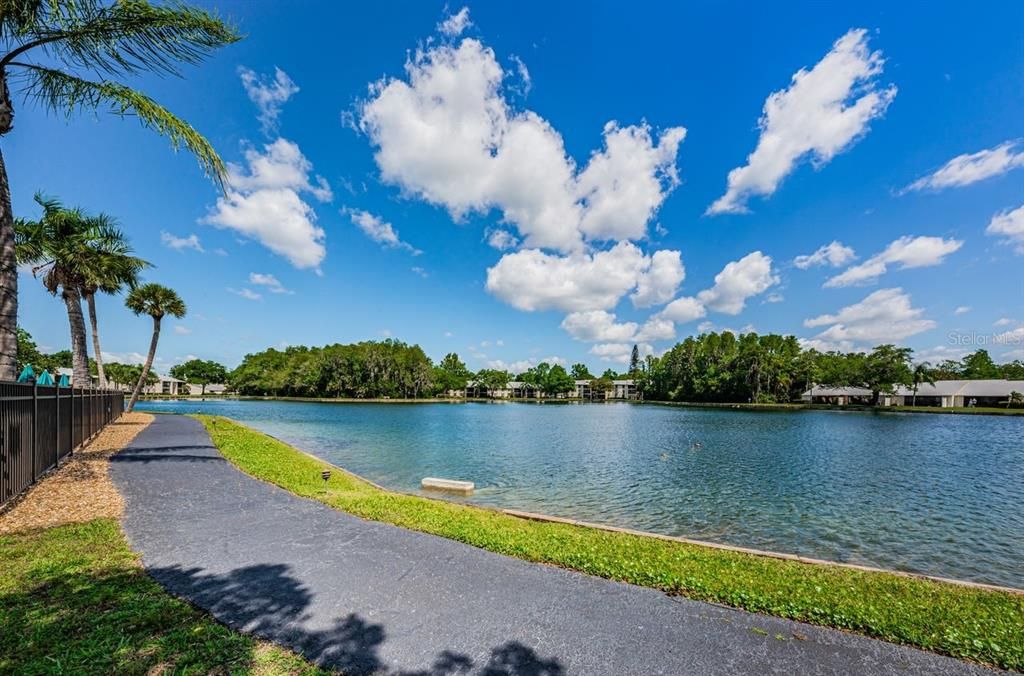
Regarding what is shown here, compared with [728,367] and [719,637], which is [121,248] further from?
[728,367]

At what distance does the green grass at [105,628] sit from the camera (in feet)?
10.1

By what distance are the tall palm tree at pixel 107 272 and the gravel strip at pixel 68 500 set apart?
1413 centimetres

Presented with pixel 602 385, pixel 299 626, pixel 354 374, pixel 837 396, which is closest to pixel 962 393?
pixel 837 396

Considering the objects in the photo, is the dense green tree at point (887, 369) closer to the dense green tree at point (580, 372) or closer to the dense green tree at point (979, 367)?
the dense green tree at point (979, 367)

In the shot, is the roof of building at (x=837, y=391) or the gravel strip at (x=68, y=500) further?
the roof of building at (x=837, y=391)

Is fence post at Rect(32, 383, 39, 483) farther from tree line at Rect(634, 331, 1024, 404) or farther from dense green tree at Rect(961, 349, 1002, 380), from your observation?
dense green tree at Rect(961, 349, 1002, 380)

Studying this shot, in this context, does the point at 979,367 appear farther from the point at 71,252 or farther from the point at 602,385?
the point at 71,252

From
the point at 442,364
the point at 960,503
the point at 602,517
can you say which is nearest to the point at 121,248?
the point at 602,517

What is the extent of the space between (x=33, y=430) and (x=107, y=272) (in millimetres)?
19248

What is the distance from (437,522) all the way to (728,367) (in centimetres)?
8695

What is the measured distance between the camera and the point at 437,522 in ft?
23.5

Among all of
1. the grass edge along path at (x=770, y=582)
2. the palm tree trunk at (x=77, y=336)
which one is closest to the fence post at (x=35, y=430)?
the grass edge along path at (x=770, y=582)

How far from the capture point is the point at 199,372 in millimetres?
142625

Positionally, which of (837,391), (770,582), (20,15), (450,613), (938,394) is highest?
(20,15)
